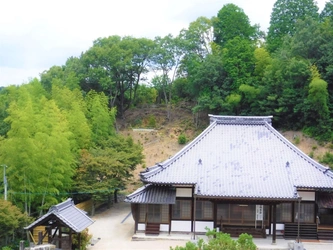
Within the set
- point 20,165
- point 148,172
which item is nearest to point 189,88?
point 148,172

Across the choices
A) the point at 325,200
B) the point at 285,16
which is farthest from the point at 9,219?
the point at 285,16

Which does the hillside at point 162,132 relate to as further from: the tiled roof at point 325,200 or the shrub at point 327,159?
the tiled roof at point 325,200

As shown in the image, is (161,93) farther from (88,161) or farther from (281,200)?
(281,200)

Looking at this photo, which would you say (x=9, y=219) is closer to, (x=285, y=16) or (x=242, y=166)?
(x=242, y=166)

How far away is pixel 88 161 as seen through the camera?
22406 mm

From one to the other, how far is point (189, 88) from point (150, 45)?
17.4ft

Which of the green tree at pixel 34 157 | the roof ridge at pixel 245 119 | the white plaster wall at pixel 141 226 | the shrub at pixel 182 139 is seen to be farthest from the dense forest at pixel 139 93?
the roof ridge at pixel 245 119

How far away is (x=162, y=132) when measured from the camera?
3672cm

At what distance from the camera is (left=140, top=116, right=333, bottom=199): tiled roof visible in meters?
17.8

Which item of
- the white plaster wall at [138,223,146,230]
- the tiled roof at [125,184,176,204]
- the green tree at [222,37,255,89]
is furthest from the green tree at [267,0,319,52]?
the white plaster wall at [138,223,146,230]

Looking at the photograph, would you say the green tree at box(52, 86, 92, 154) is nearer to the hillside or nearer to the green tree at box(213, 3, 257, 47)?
the hillside

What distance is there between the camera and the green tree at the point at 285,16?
38031mm

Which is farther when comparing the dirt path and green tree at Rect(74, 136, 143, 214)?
green tree at Rect(74, 136, 143, 214)

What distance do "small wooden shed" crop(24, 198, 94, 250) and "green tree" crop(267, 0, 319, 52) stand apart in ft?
91.5
